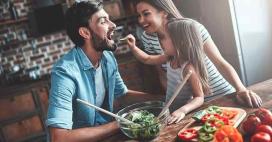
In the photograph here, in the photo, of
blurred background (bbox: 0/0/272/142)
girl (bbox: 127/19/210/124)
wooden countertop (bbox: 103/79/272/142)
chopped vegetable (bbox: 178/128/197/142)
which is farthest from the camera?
blurred background (bbox: 0/0/272/142)

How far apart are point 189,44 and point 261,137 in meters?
0.75

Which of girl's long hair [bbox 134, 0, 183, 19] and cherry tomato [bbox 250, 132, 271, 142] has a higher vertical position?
girl's long hair [bbox 134, 0, 183, 19]

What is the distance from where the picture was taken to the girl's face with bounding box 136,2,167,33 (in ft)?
5.97

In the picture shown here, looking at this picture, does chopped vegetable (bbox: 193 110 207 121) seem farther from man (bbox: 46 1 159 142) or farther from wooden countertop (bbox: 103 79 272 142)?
man (bbox: 46 1 159 142)

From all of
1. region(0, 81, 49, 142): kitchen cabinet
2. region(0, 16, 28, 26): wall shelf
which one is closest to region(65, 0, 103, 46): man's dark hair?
region(0, 81, 49, 142): kitchen cabinet

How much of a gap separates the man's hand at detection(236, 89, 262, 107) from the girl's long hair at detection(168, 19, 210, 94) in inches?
11.0

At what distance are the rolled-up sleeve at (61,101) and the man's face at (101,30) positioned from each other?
304 mm

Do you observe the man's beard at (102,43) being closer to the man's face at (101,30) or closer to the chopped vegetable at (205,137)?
the man's face at (101,30)

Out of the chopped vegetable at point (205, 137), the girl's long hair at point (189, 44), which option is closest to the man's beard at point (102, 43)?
the girl's long hair at point (189, 44)

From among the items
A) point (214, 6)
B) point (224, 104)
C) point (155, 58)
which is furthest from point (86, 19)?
point (214, 6)

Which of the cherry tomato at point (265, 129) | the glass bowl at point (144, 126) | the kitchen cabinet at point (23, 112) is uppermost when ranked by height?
the glass bowl at point (144, 126)

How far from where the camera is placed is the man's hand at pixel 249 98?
1.47 m

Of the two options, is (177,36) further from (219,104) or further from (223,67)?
(219,104)

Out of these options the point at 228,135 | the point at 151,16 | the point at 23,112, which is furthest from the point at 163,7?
the point at 23,112
